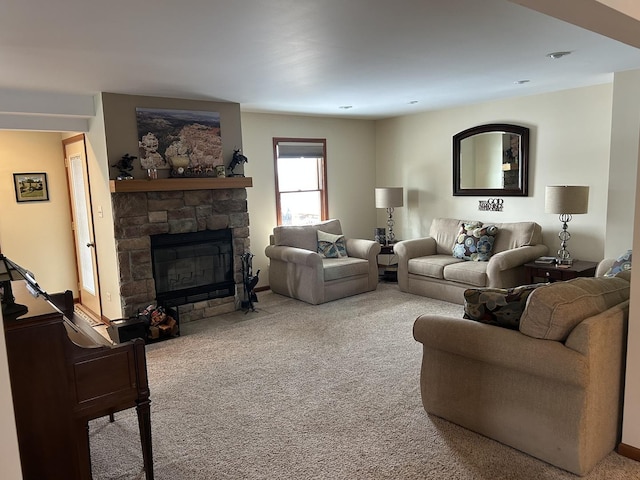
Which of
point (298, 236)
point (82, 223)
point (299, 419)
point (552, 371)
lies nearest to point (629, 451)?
point (552, 371)

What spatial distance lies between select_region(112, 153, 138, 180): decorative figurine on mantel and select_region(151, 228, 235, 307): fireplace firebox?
0.69 metres

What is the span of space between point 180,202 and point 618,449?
434cm

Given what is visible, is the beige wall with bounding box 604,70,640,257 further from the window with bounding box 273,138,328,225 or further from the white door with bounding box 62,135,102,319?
the white door with bounding box 62,135,102,319

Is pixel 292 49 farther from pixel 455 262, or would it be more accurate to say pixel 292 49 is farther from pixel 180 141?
pixel 455 262

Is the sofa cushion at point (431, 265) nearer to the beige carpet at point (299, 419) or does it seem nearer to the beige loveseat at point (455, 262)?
the beige loveseat at point (455, 262)

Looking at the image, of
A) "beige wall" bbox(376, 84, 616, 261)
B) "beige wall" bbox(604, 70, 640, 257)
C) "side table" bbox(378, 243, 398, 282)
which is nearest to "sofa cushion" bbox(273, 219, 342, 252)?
"side table" bbox(378, 243, 398, 282)

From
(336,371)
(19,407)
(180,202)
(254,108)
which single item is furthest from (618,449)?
(254,108)

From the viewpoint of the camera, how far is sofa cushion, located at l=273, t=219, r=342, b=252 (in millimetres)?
6188

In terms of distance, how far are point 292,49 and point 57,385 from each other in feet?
8.20

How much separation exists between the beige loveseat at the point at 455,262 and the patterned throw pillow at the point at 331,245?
0.76 m

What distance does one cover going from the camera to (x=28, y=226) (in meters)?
5.71

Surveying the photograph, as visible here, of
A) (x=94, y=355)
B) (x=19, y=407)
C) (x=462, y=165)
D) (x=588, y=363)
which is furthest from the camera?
(x=462, y=165)

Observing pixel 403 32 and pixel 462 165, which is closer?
pixel 403 32

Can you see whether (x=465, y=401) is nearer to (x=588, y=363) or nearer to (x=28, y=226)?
(x=588, y=363)
